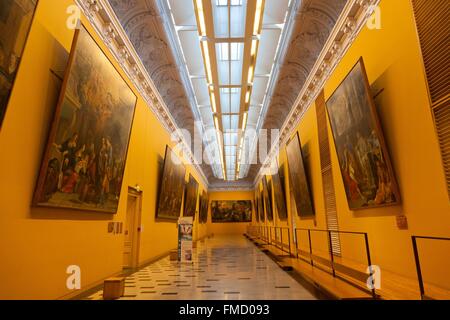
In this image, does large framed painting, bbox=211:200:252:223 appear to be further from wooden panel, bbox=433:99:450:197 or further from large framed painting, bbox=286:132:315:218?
wooden panel, bbox=433:99:450:197

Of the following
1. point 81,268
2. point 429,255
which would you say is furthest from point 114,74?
point 429,255

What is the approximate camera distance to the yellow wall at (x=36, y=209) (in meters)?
3.96

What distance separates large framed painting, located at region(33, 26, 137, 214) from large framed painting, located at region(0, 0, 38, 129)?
983 millimetres

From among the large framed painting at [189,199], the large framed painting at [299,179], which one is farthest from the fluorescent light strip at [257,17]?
the large framed painting at [189,199]

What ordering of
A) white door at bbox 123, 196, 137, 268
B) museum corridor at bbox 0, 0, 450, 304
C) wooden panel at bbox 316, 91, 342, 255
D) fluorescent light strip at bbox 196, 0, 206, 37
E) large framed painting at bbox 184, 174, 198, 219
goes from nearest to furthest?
museum corridor at bbox 0, 0, 450, 304 < fluorescent light strip at bbox 196, 0, 206, 37 < wooden panel at bbox 316, 91, 342, 255 < white door at bbox 123, 196, 137, 268 < large framed painting at bbox 184, 174, 198, 219

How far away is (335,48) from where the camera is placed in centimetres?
826

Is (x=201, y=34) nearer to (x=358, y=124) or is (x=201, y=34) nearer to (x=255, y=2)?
(x=255, y=2)

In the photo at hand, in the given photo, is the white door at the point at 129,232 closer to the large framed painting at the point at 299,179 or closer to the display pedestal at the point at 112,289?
the display pedestal at the point at 112,289

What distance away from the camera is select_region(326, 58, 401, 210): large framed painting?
5.52 metres

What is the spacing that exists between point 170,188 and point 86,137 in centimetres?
811

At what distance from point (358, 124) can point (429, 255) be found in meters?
2.91

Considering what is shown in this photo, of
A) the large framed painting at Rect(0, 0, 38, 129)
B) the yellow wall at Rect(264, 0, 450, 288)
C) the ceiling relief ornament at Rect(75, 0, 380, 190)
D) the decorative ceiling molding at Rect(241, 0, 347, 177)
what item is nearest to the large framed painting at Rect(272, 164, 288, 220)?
the ceiling relief ornament at Rect(75, 0, 380, 190)

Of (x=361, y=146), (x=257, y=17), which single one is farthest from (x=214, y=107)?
(x=361, y=146)
